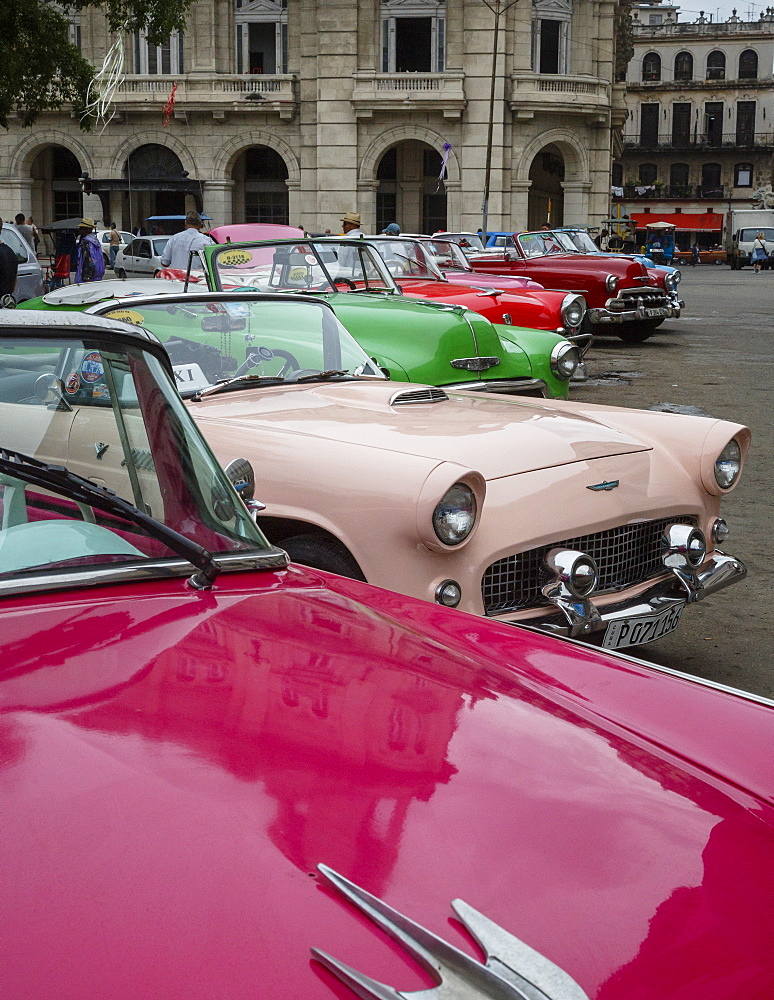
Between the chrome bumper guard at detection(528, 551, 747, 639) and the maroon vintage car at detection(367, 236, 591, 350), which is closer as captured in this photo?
the chrome bumper guard at detection(528, 551, 747, 639)

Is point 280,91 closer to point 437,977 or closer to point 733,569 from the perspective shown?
point 733,569

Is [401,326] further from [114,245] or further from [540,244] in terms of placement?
[114,245]

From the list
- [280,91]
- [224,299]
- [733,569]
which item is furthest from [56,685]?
[280,91]

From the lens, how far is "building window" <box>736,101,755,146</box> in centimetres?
7962

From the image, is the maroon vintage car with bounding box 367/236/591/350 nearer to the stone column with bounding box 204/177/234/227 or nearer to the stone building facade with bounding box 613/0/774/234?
the stone column with bounding box 204/177/234/227

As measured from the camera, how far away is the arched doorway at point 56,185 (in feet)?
135

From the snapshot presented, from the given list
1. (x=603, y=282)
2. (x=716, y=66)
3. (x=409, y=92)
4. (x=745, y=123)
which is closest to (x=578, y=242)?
(x=603, y=282)

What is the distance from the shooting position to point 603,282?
16.2 metres

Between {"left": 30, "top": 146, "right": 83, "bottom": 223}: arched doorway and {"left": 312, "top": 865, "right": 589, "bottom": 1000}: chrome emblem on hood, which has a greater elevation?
{"left": 30, "top": 146, "right": 83, "bottom": 223}: arched doorway

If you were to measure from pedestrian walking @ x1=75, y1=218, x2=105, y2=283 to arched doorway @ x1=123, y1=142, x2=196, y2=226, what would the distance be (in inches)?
844

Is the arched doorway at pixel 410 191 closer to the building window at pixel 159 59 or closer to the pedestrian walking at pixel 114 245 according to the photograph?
the building window at pixel 159 59

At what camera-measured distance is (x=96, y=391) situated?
238 centimetres

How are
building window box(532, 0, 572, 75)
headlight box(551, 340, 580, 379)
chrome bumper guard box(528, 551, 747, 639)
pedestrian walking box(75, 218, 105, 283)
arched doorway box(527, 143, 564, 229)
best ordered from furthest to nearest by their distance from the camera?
arched doorway box(527, 143, 564, 229)
building window box(532, 0, 572, 75)
pedestrian walking box(75, 218, 105, 283)
headlight box(551, 340, 580, 379)
chrome bumper guard box(528, 551, 747, 639)

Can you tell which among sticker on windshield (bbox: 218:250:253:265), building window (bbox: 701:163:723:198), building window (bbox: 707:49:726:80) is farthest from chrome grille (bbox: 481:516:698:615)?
building window (bbox: 707:49:726:80)
